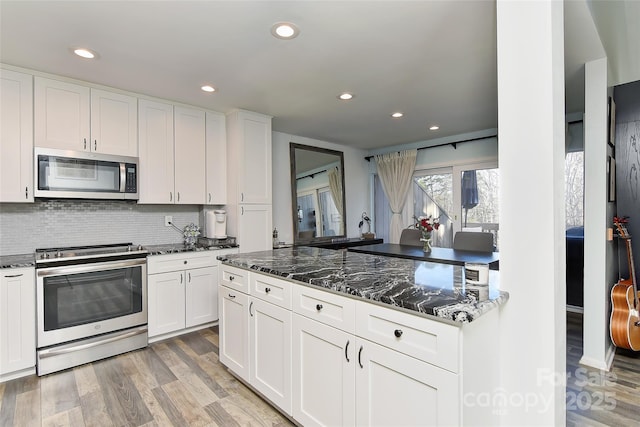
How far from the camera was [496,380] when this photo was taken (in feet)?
4.50

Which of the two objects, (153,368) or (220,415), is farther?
(153,368)

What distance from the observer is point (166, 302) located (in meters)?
3.12

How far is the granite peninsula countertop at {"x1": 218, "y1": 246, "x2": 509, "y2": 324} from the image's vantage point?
3.95ft

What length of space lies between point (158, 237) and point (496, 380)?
352 centimetres

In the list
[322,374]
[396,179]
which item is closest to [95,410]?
[322,374]

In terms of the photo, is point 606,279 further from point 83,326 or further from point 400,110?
point 83,326

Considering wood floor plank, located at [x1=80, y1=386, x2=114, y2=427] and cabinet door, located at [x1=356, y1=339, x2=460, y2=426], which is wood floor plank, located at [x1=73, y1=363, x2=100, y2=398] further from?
cabinet door, located at [x1=356, y1=339, x2=460, y2=426]

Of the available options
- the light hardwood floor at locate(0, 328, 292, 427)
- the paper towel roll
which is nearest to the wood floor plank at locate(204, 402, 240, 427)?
the light hardwood floor at locate(0, 328, 292, 427)

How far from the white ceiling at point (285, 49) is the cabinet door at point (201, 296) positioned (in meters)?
1.87

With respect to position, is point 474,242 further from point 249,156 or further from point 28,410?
point 28,410

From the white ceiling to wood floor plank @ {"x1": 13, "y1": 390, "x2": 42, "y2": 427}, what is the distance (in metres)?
2.46

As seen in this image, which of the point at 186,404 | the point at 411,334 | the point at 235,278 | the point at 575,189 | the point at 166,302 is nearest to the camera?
the point at 411,334

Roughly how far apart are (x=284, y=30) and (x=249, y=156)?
184cm

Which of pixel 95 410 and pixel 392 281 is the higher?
pixel 392 281
